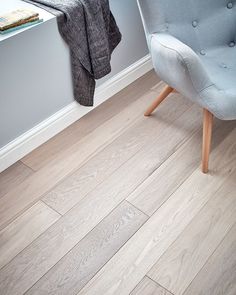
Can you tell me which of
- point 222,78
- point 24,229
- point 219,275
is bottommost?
point 219,275

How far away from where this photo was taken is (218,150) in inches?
61.9

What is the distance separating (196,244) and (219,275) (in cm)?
13

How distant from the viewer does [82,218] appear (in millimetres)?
1352

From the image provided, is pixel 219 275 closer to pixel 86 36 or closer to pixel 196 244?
pixel 196 244

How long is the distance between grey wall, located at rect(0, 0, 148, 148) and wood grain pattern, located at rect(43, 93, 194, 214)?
1.09 ft

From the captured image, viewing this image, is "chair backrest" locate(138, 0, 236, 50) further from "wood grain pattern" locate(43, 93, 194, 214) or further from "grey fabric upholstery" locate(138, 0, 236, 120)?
"wood grain pattern" locate(43, 93, 194, 214)

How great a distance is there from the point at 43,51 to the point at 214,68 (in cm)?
74

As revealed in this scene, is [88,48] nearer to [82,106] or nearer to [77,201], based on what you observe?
[82,106]

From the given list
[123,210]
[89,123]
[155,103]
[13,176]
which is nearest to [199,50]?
[155,103]

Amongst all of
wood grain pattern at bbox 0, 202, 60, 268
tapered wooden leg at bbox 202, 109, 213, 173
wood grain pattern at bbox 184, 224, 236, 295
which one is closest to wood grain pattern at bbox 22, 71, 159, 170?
wood grain pattern at bbox 0, 202, 60, 268

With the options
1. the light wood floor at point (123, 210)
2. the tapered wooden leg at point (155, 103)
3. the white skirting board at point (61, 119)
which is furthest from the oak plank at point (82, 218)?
the white skirting board at point (61, 119)

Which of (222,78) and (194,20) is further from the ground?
(194,20)

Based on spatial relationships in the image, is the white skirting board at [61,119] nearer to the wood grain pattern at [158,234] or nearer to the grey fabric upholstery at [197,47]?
the grey fabric upholstery at [197,47]

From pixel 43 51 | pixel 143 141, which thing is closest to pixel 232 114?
pixel 143 141
